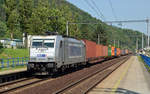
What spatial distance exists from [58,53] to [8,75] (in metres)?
4.01

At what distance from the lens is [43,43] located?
1875 centimetres

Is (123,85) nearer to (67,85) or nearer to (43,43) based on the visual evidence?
(67,85)

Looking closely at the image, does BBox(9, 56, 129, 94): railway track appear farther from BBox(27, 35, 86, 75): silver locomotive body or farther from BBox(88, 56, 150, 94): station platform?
BBox(27, 35, 86, 75): silver locomotive body

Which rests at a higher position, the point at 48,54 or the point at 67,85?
the point at 48,54

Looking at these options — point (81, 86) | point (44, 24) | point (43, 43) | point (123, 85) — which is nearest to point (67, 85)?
point (81, 86)

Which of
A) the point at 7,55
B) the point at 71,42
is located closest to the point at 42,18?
the point at 7,55

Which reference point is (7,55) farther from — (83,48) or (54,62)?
(54,62)

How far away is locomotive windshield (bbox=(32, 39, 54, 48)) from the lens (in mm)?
18453

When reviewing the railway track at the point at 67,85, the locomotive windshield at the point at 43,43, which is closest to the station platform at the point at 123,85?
the railway track at the point at 67,85

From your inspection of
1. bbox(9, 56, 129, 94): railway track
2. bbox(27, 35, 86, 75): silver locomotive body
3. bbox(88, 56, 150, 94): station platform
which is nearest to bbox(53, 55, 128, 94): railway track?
bbox(9, 56, 129, 94): railway track

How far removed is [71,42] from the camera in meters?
21.9

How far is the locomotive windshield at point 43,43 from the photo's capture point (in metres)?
18.5

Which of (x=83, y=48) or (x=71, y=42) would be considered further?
(x=83, y=48)

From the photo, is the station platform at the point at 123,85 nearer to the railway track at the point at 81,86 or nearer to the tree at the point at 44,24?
the railway track at the point at 81,86
